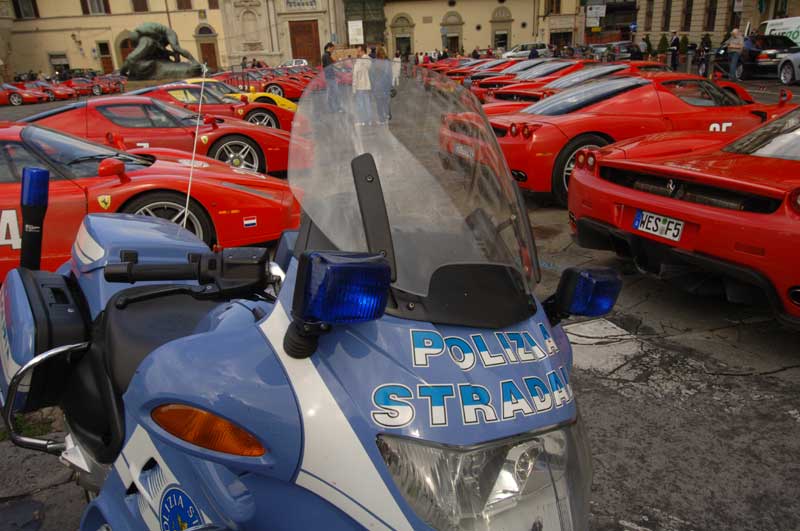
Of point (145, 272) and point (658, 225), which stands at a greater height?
point (145, 272)

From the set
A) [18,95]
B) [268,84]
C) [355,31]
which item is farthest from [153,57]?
[355,31]

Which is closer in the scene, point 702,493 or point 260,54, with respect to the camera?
point 702,493

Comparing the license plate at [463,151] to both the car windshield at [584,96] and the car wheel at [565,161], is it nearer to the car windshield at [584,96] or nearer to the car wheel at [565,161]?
the car wheel at [565,161]

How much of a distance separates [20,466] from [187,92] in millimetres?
9700

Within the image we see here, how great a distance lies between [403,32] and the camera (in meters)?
63.8

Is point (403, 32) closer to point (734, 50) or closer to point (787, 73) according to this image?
point (734, 50)

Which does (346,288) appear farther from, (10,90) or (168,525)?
(10,90)

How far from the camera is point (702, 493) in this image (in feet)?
8.00

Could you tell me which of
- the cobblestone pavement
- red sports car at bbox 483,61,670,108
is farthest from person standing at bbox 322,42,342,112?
red sports car at bbox 483,61,670,108

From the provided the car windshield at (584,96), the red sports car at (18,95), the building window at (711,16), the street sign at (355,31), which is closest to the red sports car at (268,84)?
the street sign at (355,31)

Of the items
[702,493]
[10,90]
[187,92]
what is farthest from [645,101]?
[10,90]

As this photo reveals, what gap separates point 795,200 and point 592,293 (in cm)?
223

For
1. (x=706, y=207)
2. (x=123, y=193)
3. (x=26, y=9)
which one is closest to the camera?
(x=706, y=207)

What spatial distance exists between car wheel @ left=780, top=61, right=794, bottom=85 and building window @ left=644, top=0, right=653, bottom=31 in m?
30.7
